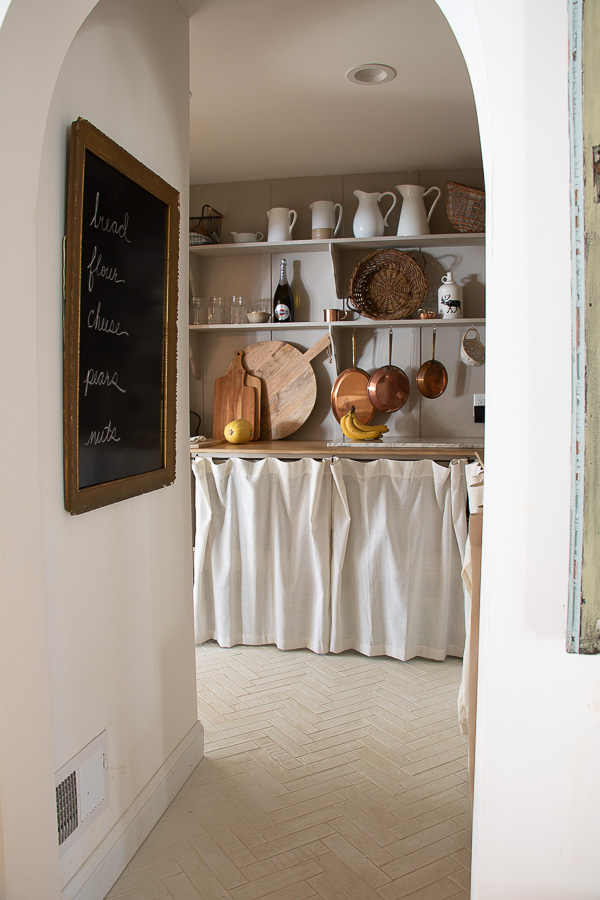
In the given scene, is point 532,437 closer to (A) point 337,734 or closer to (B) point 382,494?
(A) point 337,734

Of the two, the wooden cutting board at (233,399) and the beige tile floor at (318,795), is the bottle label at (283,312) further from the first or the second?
the beige tile floor at (318,795)

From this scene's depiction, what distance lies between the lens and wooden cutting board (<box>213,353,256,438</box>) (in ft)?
13.0

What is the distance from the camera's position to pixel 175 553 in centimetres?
225

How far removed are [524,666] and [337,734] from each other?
5.69 feet

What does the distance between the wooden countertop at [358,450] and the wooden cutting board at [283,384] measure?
1.14ft

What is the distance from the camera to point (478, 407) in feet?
12.4

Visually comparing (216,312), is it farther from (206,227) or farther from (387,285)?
(387,285)

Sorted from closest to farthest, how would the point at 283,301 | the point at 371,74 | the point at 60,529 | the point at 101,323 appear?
1. the point at 60,529
2. the point at 101,323
3. the point at 371,74
4. the point at 283,301

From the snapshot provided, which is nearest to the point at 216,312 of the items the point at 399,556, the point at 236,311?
the point at 236,311

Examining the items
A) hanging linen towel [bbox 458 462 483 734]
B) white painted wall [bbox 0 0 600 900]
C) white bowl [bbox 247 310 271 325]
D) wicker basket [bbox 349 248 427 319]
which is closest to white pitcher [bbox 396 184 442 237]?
wicker basket [bbox 349 248 427 319]

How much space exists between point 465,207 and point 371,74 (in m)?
1.02

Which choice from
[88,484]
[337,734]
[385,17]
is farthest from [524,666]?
[385,17]

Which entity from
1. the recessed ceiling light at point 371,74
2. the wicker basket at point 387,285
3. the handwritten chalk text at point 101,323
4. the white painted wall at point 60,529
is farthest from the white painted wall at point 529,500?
the wicker basket at point 387,285

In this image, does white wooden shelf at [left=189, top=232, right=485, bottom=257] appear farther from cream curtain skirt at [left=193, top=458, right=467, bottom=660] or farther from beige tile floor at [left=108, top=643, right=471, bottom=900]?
beige tile floor at [left=108, top=643, right=471, bottom=900]
